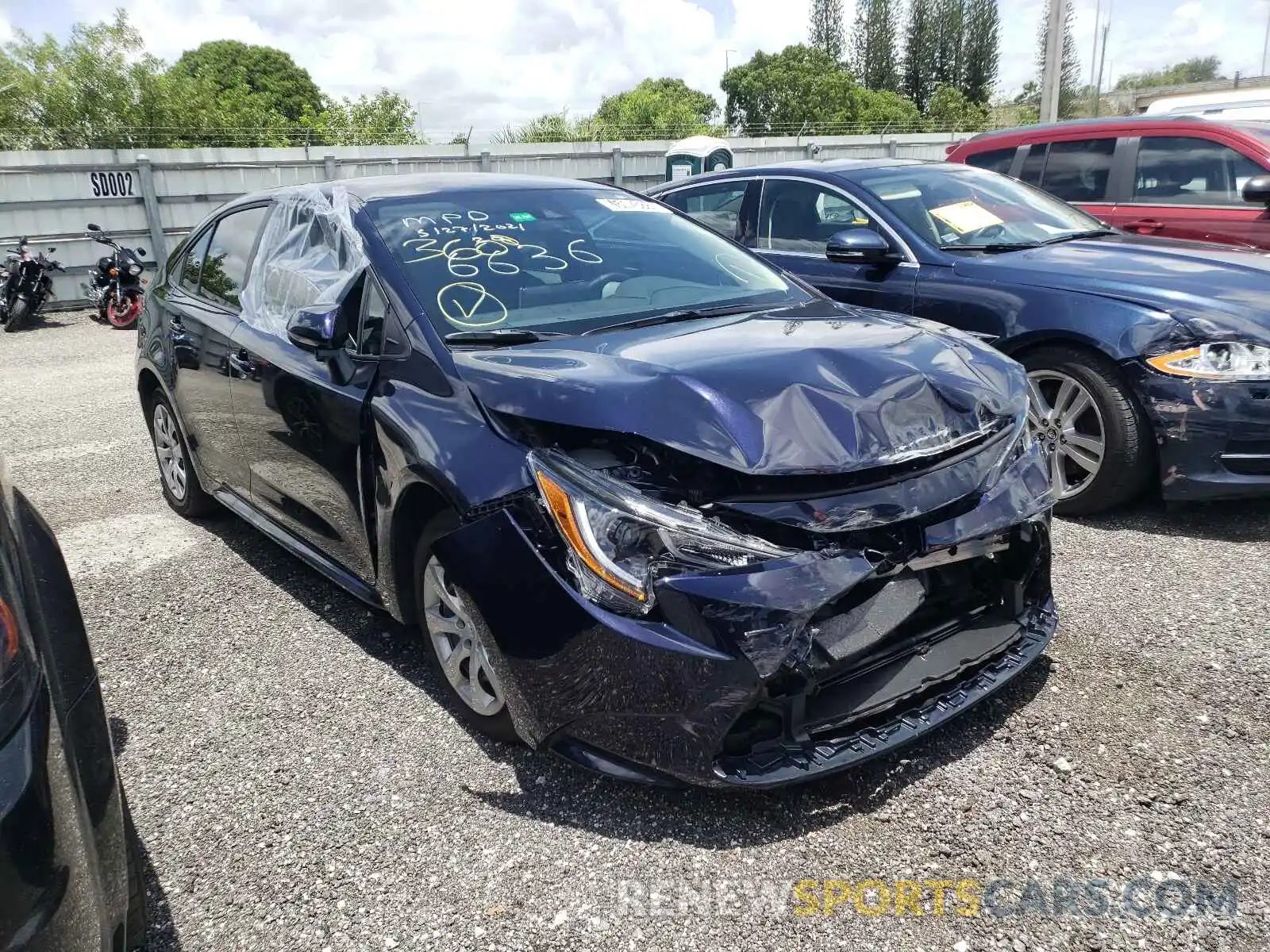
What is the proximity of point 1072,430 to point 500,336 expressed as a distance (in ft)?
9.14

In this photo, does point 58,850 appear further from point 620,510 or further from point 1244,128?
point 1244,128

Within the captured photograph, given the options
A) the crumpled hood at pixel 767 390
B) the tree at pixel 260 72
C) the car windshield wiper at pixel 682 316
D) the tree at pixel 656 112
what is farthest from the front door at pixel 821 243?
the tree at pixel 260 72

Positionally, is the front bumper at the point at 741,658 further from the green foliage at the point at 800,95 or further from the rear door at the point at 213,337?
the green foliage at the point at 800,95

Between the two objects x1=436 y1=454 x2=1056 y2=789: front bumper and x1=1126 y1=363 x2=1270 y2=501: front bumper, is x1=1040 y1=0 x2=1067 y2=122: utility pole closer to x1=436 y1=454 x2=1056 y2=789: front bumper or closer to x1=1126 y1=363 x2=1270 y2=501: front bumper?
x1=1126 y1=363 x2=1270 y2=501: front bumper

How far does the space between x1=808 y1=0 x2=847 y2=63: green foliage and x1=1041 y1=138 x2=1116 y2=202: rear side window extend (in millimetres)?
88345

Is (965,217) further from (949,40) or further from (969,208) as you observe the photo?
(949,40)

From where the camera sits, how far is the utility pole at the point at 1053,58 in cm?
1516

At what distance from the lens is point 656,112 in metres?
56.9

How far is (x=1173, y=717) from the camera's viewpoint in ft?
9.23

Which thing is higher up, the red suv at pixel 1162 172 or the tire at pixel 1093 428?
the red suv at pixel 1162 172

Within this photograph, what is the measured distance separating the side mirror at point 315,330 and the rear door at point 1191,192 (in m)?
5.61

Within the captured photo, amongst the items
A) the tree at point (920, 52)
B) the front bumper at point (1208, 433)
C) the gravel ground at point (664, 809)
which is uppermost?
the tree at point (920, 52)

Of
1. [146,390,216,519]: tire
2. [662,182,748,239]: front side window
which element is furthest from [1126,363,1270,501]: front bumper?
[146,390,216,519]: tire

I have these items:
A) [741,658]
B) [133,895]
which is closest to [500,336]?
[741,658]
